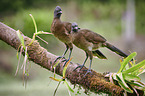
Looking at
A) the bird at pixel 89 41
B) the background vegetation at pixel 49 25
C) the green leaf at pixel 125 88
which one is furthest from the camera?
the background vegetation at pixel 49 25

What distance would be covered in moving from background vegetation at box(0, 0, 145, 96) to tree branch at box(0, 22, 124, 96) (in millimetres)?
2892

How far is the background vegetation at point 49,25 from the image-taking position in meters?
5.21

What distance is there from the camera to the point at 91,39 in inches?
52.0

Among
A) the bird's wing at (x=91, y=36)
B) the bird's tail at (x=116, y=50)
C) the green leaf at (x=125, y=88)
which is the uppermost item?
the bird's wing at (x=91, y=36)

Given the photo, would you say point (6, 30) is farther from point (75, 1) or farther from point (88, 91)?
point (75, 1)

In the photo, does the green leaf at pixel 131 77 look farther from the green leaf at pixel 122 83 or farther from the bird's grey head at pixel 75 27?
the bird's grey head at pixel 75 27

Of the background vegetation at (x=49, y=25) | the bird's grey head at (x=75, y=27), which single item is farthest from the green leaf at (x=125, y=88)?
the background vegetation at (x=49, y=25)

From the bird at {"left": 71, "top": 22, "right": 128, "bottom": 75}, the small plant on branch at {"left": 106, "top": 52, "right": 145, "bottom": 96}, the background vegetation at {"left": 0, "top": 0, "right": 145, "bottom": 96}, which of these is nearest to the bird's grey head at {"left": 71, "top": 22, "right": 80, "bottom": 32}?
the bird at {"left": 71, "top": 22, "right": 128, "bottom": 75}

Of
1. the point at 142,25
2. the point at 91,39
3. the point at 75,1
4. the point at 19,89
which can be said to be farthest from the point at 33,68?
the point at 91,39

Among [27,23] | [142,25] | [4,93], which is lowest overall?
[4,93]

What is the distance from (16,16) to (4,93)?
8.09 ft

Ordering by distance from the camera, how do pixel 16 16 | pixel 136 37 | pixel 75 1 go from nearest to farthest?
1. pixel 16 16
2. pixel 136 37
3. pixel 75 1

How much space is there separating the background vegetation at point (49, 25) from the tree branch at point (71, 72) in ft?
9.49

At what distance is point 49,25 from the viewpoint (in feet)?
17.5
